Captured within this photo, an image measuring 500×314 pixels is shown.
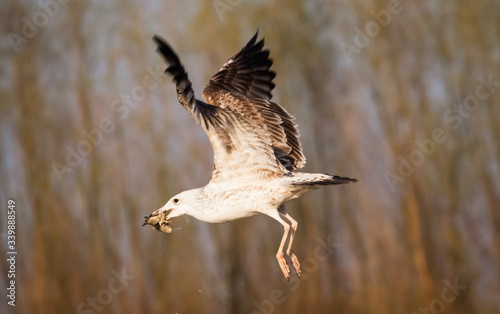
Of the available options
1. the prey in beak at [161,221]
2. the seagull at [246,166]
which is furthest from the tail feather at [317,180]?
the prey in beak at [161,221]

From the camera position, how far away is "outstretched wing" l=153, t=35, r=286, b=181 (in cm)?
559

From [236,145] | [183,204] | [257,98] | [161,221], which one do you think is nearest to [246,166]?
[236,145]

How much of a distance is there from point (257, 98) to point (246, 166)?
0.87 metres

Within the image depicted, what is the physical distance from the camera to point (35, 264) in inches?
475

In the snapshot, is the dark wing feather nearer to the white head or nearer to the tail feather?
the white head

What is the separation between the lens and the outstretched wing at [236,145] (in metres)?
5.59

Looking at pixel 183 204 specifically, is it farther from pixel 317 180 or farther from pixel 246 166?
pixel 317 180

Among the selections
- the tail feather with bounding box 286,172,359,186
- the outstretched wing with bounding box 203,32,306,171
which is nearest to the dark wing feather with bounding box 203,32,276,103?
the outstretched wing with bounding box 203,32,306,171

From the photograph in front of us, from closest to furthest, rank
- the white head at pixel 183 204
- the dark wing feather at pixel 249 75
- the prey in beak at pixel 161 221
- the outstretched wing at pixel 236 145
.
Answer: the outstretched wing at pixel 236 145
the white head at pixel 183 204
the prey in beak at pixel 161 221
the dark wing feather at pixel 249 75

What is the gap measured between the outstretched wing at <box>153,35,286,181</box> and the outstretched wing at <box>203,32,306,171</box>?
0.23 m

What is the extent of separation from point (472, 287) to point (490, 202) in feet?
4.77

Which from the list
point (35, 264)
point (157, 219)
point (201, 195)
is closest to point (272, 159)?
point (201, 195)

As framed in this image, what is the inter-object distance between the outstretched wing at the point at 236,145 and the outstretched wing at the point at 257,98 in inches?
9.0

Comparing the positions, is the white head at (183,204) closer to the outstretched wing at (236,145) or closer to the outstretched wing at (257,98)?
the outstretched wing at (236,145)
